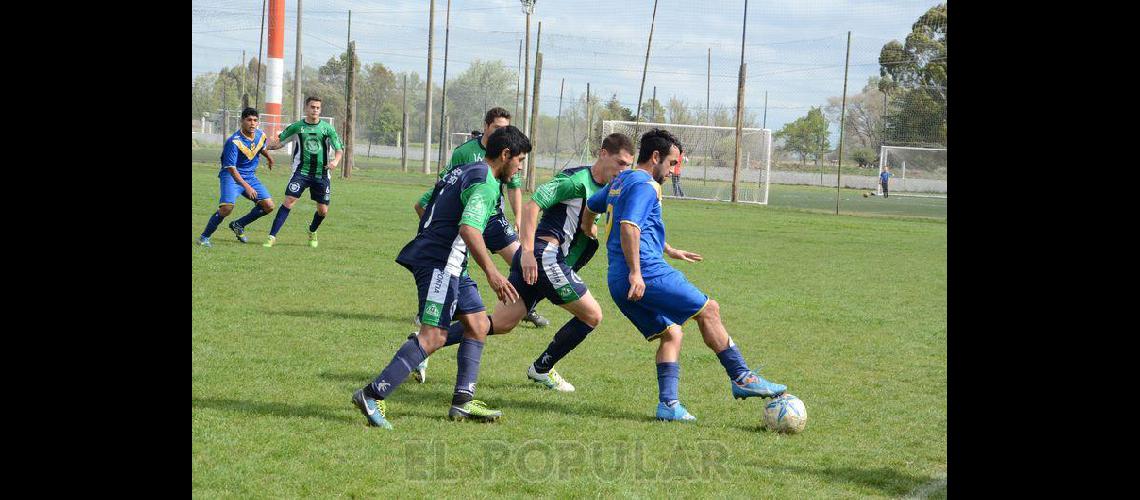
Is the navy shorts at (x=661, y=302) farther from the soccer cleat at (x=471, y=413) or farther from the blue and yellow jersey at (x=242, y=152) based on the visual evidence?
the blue and yellow jersey at (x=242, y=152)

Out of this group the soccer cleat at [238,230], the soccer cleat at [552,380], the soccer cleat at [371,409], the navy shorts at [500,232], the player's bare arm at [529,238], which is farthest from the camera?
the soccer cleat at [238,230]

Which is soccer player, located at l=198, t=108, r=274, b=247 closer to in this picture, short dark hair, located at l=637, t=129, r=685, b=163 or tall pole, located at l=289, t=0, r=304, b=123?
short dark hair, located at l=637, t=129, r=685, b=163

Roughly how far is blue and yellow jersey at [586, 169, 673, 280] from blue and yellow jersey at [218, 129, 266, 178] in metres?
9.32

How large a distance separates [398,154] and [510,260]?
64353mm

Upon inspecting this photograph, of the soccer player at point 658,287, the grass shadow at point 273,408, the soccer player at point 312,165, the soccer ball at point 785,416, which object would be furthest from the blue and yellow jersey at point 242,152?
the soccer ball at point 785,416

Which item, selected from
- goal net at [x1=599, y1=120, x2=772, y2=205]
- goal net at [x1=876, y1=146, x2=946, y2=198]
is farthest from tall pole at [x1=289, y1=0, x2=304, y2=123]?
goal net at [x1=876, y1=146, x2=946, y2=198]

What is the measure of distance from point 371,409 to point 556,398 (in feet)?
4.73

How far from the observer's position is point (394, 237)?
56.3 ft

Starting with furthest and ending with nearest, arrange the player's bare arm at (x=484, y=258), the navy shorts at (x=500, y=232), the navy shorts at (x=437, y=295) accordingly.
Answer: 1. the navy shorts at (x=500, y=232)
2. the navy shorts at (x=437, y=295)
3. the player's bare arm at (x=484, y=258)

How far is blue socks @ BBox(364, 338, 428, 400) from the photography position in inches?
228

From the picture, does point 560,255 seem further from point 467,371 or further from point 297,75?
point 297,75

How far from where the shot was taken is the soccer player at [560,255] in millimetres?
6977

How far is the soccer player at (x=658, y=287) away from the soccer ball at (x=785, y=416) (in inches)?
15.0
